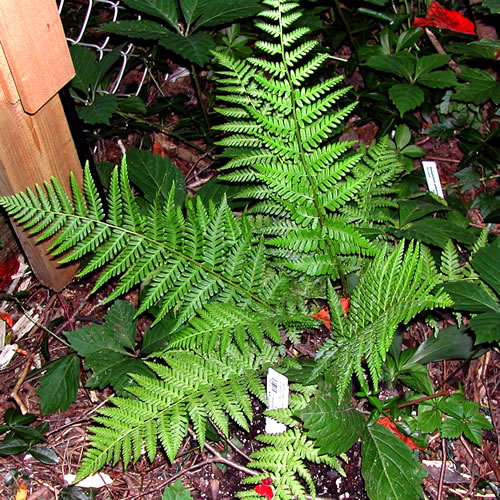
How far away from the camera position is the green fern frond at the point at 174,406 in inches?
71.7

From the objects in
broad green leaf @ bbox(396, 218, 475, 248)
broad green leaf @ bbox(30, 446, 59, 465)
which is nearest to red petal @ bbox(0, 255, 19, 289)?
broad green leaf @ bbox(30, 446, 59, 465)

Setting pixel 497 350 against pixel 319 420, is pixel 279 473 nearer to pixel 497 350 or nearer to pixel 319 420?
pixel 319 420

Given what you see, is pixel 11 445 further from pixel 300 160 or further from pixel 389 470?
pixel 300 160

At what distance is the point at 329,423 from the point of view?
1.84m

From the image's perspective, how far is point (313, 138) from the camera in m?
1.94

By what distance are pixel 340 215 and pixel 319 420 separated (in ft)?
2.81

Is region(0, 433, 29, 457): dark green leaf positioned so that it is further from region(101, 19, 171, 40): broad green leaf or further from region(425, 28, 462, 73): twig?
region(425, 28, 462, 73): twig

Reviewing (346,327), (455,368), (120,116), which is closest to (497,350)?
(455,368)

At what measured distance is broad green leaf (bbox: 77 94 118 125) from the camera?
257 cm

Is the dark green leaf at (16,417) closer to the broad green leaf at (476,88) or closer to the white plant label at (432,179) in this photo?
the white plant label at (432,179)

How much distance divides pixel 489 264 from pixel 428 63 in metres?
1.09

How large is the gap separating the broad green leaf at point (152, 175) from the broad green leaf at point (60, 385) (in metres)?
0.72

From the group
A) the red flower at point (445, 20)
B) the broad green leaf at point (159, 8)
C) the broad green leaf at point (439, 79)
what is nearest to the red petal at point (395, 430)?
the broad green leaf at point (439, 79)

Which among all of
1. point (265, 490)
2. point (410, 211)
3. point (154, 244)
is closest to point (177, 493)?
point (265, 490)
